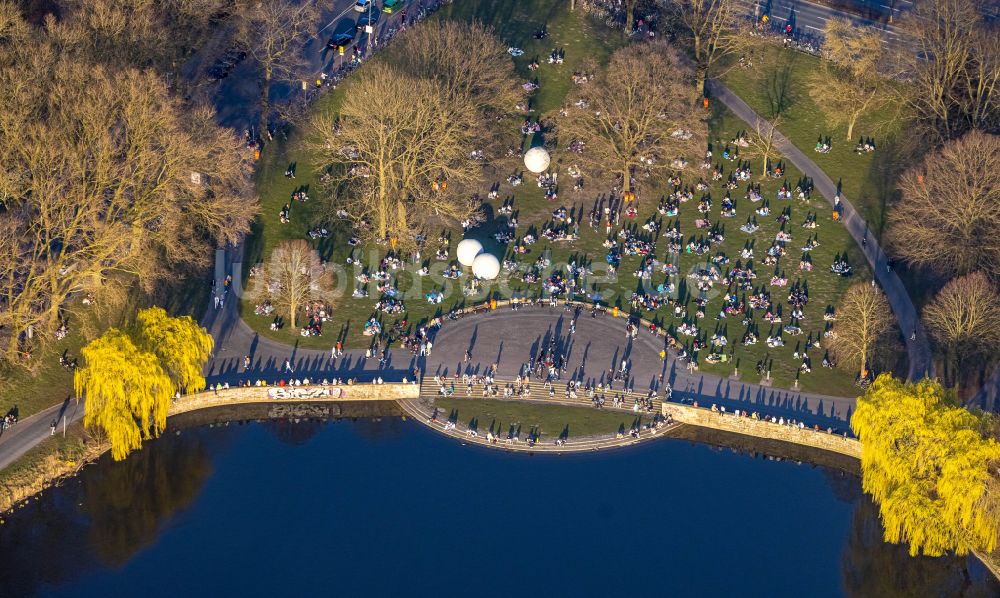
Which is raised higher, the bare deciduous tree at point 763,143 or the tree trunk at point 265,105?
the bare deciduous tree at point 763,143

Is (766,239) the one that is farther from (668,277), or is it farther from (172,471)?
(172,471)

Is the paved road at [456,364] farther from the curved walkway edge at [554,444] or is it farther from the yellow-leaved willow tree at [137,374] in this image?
the curved walkway edge at [554,444]

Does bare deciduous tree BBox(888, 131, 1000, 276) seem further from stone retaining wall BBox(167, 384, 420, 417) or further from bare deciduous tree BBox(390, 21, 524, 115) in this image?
stone retaining wall BBox(167, 384, 420, 417)

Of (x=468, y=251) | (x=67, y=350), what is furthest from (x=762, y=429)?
(x=67, y=350)

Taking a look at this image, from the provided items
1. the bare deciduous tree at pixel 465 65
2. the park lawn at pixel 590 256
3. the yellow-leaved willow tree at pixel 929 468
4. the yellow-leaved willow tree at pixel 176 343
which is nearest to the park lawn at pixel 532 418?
the park lawn at pixel 590 256

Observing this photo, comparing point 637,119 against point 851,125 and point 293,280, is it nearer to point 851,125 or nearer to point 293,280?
point 851,125

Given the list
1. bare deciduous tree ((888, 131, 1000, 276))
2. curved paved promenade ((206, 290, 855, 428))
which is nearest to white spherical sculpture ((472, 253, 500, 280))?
curved paved promenade ((206, 290, 855, 428))
